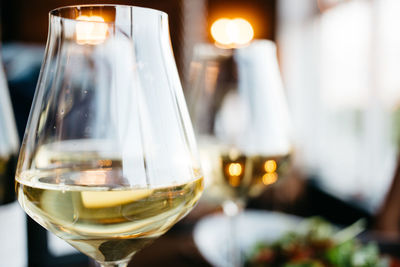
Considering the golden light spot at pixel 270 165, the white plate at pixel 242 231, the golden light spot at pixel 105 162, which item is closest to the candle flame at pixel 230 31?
the white plate at pixel 242 231

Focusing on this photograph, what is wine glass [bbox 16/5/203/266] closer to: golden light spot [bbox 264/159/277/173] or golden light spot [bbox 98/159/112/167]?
golden light spot [bbox 98/159/112/167]

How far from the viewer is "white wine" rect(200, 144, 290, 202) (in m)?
0.58

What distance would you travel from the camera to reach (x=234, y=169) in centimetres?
58

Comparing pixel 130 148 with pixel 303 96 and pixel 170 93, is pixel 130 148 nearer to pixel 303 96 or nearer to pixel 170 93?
pixel 170 93

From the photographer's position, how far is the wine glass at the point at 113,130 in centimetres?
28

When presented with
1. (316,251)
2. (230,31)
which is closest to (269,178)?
(316,251)

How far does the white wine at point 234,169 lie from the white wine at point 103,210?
278 millimetres

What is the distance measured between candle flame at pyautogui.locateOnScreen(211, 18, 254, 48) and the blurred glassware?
340 cm

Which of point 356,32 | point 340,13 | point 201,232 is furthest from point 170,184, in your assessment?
point 340,13

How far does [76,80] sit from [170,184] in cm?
10

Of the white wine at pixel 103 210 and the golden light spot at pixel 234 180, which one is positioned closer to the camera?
the white wine at pixel 103 210

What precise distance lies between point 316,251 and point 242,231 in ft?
0.51

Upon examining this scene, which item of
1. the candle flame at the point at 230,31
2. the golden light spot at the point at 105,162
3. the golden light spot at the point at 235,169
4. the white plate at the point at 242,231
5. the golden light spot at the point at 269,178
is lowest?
the white plate at the point at 242,231

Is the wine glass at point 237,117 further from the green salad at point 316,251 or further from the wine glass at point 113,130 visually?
the wine glass at point 113,130
